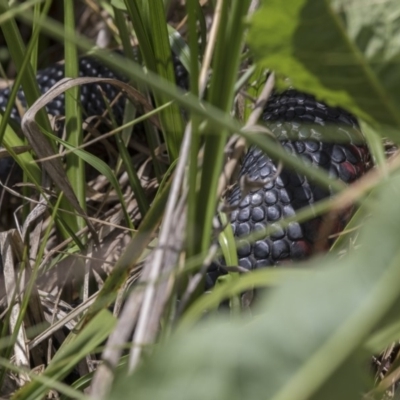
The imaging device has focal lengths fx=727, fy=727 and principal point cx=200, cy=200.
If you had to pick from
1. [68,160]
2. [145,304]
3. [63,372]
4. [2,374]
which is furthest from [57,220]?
[145,304]

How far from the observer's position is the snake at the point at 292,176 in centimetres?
109

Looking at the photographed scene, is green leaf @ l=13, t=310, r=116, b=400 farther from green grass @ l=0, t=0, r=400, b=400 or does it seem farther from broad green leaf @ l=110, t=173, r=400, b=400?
broad green leaf @ l=110, t=173, r=400, b=400

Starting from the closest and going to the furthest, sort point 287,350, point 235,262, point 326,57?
point 287,350 → point 326,57 → point 235,262

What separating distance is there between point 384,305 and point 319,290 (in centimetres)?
4

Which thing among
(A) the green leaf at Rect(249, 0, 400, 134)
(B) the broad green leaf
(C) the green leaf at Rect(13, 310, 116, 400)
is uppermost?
(A) the green leaf at Rect(249, 0, 400, 134)

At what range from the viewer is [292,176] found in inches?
45.3

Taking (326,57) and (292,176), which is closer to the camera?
(326,57)

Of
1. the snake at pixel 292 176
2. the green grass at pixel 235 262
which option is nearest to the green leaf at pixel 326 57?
the green grass at pixel 235 262

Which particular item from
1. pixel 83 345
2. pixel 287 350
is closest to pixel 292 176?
pixel 83 345

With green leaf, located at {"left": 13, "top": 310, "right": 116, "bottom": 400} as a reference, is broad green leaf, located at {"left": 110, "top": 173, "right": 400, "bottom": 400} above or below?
above

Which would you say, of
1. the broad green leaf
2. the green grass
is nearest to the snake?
the green grass

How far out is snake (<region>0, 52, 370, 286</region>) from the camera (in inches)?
42.9

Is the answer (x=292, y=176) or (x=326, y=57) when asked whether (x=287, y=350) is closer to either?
(x=326, y=57)

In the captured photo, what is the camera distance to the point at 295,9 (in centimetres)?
55
